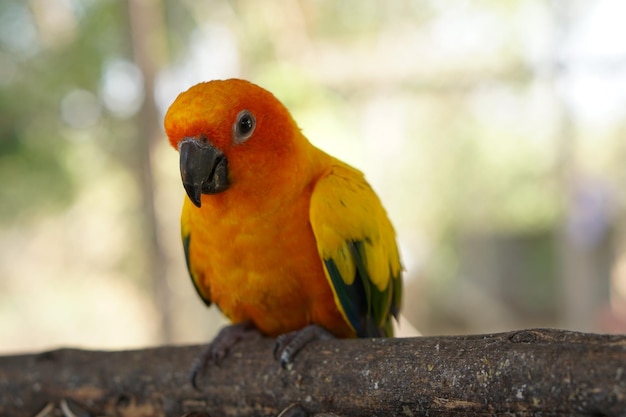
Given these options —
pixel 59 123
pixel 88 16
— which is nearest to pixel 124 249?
pixel 59 123

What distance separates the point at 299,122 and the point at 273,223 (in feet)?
10.6

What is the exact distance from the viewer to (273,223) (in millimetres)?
1711

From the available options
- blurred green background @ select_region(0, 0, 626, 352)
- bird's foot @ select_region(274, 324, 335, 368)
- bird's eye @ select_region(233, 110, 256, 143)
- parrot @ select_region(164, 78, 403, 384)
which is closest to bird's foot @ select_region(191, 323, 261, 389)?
parrot @ select_region(164, 78, 403, 384)

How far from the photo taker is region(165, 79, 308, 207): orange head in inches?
60.0

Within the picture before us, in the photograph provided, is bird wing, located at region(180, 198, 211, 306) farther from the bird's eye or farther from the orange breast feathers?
the bird's eye

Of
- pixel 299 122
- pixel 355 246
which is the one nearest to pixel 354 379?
pixel 355 246

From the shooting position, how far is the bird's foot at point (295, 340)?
1657 mm

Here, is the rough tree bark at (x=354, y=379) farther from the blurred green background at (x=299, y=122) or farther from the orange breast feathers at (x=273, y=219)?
the blurred green background at (x=299, y=122)

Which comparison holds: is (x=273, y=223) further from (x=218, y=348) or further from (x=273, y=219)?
(x=218, y=348)

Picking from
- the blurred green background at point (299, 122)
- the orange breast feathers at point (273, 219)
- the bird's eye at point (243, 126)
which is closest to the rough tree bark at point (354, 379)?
the orange breast feathers at point (273, 219)

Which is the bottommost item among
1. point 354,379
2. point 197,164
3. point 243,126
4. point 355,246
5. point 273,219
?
point 354,379

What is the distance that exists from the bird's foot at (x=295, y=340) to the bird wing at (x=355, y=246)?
0.10 m

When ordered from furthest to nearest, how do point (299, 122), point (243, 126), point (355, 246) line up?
point (299, 122), point (355, 246), point (243, 126)

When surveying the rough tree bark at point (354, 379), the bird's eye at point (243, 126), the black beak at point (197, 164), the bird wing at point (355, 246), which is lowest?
the rough tree bark at point (354, 379)
